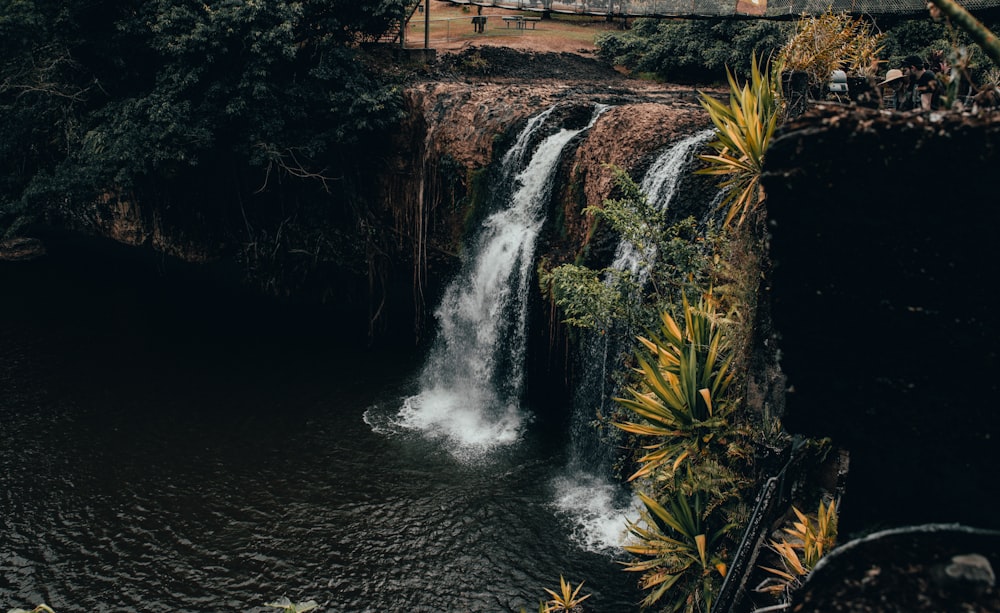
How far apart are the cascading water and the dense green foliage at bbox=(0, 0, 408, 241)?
758 centimetres

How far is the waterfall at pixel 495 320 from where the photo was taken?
14531mm

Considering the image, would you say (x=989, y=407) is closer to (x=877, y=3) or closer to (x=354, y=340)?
(x=877, y=3)

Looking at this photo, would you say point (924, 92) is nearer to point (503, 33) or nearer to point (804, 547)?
point (804, 547)

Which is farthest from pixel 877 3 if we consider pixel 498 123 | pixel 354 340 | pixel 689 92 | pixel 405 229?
pixel 354 340

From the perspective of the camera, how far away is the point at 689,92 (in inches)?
730

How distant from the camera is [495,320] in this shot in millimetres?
15242

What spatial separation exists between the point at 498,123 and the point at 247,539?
31.9 feet

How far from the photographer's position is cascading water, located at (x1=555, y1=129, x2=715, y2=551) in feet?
38.1

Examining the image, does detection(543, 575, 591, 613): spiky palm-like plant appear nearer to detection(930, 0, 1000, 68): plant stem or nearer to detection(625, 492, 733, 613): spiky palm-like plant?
detection(625, 492, 733, 613): spiky palm-like plant

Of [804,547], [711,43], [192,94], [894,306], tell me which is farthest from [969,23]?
[192,94]

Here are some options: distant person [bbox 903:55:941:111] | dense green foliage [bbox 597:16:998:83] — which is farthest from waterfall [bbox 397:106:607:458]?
distant person [bbox 903:55:941:111]

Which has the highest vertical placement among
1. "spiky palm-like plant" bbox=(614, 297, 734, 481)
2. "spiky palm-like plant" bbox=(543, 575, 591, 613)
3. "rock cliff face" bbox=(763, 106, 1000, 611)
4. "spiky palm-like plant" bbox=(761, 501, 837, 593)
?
"rock cliff face" bbox=(763, 106, 1000, 611)

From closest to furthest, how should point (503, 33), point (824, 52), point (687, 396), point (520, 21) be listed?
point (824, 52) < point (687, 396) < point (503, 33) < point (520, 21)

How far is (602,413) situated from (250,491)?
21.1 ft
